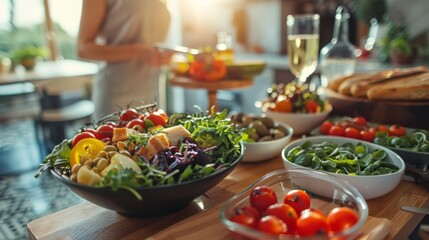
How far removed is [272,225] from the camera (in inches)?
19.9

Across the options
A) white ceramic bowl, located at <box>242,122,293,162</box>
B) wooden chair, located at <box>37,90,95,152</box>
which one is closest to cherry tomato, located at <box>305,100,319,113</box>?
white ceramic bowl, located at <box>242,122,293,162</box>

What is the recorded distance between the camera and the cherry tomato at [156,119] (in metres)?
0.86

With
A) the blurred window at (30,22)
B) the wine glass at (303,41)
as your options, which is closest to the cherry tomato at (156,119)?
the wine glass at (303,41)

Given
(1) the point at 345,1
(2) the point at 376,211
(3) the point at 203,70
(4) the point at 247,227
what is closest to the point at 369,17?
(1) the point at 345,1

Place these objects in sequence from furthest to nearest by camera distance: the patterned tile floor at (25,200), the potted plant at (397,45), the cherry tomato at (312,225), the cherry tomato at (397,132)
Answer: the potted plant at (397,45) < the patterned tile floor at (25,200) < the cherry tomato at (397,132) < the cherry tomato at (312,225)

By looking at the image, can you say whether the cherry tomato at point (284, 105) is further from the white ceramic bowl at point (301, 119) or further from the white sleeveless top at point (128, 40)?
the white sleeveless top at point (128, 40)

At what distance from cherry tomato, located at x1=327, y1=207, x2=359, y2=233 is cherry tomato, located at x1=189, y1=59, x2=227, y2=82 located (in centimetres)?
113

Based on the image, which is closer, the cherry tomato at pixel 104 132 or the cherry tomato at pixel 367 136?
the cherry tomato at pixel 104 132

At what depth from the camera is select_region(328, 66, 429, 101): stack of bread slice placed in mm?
1084

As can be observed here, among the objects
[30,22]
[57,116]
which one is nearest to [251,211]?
[57,116]

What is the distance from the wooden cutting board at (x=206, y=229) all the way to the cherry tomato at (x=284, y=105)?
584 mm

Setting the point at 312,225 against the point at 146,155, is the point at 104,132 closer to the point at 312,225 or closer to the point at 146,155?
the point at 146,155

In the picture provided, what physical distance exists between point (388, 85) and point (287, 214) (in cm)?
79

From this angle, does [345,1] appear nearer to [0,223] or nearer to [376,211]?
[376,211]
